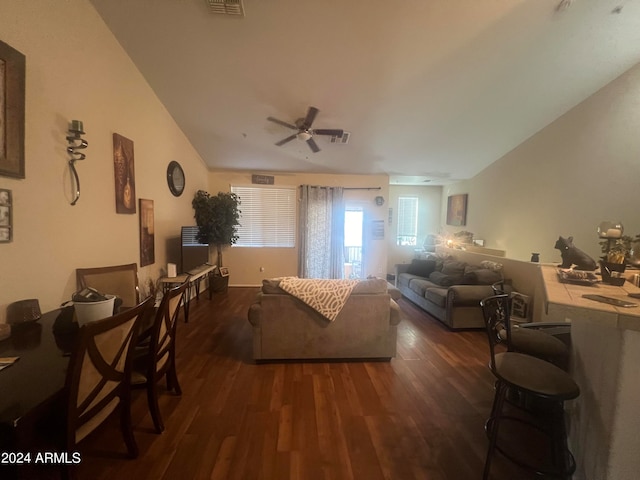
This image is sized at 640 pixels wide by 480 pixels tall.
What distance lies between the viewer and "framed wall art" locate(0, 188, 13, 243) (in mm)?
1741

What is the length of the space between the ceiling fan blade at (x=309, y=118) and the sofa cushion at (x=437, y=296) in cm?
315

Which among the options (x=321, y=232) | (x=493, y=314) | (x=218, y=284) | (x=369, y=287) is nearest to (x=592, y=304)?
(x=493, y=314)

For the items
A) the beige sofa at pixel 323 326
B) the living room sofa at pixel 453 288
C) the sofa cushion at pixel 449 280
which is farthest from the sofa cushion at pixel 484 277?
the beige sofa at pixel 323 326

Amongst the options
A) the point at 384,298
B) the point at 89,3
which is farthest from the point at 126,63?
the point at 384,298

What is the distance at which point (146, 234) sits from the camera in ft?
11.4

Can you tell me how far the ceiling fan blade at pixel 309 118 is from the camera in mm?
3328

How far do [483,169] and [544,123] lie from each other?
5.02 feet

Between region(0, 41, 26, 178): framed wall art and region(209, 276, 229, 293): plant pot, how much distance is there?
3.60 meters

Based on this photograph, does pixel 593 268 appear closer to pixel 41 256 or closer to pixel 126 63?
pixel 41 256

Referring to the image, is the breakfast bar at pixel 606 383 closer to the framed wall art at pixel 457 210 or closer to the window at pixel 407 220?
the framed wall art at pixel 457 210

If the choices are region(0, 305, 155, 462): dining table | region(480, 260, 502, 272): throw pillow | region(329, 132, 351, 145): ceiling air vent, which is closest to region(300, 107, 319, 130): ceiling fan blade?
region(329, 132, 351, 145): ceiling air vent

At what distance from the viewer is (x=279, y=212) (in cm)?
613

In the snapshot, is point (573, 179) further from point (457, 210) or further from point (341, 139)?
point (341, 139)

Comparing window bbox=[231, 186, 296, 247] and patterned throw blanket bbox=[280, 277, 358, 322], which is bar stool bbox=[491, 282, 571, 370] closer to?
patterned throw blanket bbox=[280, 277, 358, 322]
